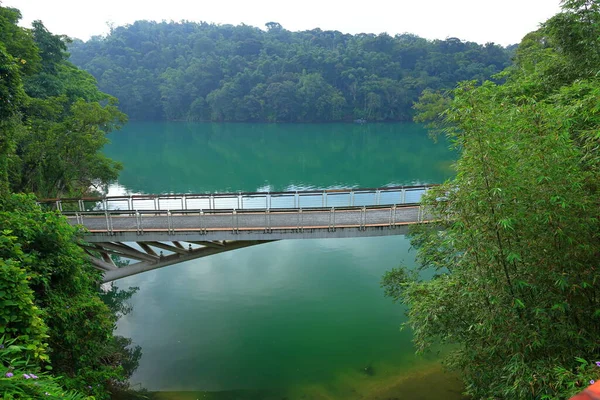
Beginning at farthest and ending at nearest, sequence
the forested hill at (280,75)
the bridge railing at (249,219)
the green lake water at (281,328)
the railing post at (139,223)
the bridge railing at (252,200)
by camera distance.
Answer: the forested hill at (280,75)
the bridge railing at (252,200)
the bridge railing at (249,219)
the railing post at (139,223)
the green lake water at (281,328)

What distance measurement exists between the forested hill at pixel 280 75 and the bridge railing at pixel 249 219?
51.0 m

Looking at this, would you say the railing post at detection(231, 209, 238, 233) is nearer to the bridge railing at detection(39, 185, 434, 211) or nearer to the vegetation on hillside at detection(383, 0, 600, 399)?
the bridge railing at detection(39, 185, 434, 211)

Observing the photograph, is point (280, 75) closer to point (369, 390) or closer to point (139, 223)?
point (139, 223)

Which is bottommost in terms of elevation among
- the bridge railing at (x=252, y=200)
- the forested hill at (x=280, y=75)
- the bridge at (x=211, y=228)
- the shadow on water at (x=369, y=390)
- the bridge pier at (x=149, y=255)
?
the shadow on water at (x=369, y=390)

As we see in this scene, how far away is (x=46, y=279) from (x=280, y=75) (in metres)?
60.3

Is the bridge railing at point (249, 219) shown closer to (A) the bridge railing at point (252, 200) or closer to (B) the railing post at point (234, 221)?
(B) the railing post at point (234, 221)

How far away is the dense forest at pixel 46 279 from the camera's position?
3.54 metres

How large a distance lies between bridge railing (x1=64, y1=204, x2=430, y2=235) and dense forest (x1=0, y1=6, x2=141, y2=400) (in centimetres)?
226

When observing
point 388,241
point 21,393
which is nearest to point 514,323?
point 21,393

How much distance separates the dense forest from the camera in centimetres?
354

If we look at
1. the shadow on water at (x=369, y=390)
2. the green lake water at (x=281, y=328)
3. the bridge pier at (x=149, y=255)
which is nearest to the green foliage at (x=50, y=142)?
the bridge pier at (x=149, y=255)

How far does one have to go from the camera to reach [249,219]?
396 inches

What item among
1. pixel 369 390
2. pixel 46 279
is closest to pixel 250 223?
pixel 369 390

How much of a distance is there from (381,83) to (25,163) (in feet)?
179
